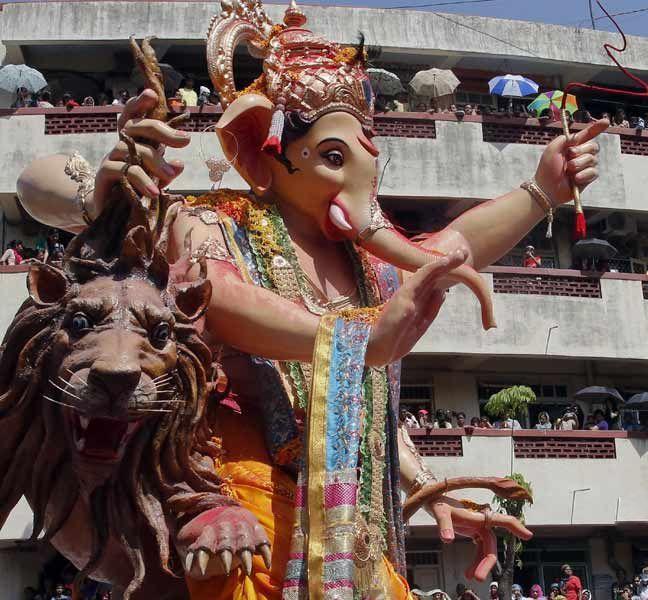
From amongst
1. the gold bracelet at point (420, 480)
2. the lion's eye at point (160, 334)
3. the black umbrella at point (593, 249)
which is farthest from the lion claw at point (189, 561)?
the black umbrella at point (593, 249)

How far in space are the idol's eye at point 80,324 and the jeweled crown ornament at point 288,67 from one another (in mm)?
1026

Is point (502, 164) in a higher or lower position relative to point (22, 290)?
higher

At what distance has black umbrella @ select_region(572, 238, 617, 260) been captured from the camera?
63.9 ft

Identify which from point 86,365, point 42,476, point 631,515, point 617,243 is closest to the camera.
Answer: point 86,365

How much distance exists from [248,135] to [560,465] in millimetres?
13672

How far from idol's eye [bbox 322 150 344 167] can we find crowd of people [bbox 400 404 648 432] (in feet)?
41.8

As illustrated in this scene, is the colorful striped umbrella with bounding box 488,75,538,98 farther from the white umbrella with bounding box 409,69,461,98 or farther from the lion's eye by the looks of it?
the lion's eye

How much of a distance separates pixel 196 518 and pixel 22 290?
13.3 m

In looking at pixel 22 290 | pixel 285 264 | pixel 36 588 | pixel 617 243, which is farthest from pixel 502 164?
pixel 285 264

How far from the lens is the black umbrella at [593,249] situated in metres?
19.5

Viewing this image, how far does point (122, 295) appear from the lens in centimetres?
379


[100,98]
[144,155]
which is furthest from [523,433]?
[144,155]

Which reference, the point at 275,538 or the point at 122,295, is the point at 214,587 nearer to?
the point at 275,538

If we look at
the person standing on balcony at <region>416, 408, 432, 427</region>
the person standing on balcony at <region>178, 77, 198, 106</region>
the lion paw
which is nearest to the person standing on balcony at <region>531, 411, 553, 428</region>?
the person standing on balcony at <region>416, 408, 432, 427</region>
